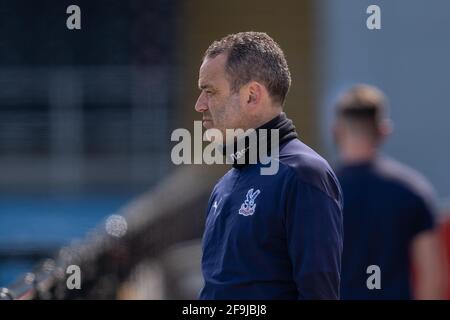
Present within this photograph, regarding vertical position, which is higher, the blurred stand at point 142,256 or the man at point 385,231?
the man at point 385,231

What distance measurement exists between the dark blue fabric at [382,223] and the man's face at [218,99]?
1718 millimetres

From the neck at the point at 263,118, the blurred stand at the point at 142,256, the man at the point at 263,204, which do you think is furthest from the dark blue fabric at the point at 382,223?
the neck at the point at 263,118

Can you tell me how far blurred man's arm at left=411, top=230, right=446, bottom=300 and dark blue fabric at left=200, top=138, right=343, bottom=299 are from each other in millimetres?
1906

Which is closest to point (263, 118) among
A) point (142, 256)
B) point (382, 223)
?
point (382, 223)

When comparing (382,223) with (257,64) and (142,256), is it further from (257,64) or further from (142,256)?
(142,256)

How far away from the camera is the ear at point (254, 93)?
351cm

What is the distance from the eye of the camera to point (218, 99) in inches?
139

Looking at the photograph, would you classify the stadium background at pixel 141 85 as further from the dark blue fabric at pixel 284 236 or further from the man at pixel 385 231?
the dark blue fabric at pixel 284 236

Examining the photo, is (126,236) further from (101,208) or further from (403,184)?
(101,208)

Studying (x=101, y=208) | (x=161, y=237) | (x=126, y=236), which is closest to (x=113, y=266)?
(x=126, y=236)

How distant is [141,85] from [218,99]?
42.7 ft

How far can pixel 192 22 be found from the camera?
16781 millimetres

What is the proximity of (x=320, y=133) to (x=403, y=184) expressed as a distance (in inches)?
414
